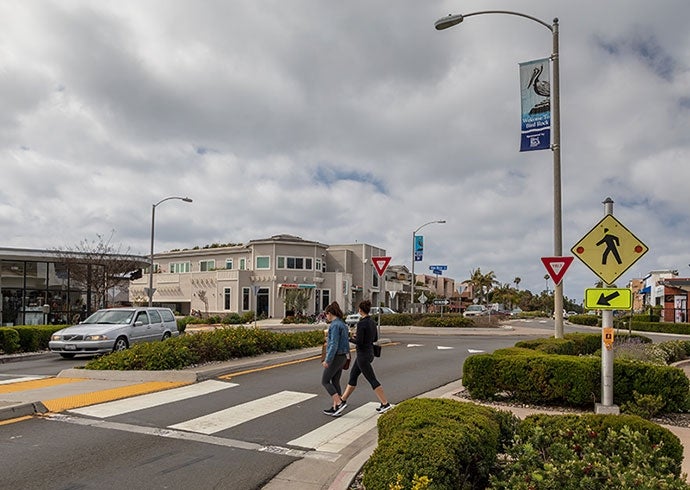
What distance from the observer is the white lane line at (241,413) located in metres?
8.16

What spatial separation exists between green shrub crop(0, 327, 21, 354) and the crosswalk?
11474 mm

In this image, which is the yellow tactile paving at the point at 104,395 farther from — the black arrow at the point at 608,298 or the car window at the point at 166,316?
the car window at the point at 166,316

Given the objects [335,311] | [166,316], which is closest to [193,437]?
[335,311]

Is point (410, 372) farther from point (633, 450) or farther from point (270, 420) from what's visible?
point (633, 450)

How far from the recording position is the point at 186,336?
47.5ft

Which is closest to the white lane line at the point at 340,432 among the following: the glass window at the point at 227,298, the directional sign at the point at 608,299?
the directional sign at the point at 608,299

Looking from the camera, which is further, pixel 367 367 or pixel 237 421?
pixel 367 367

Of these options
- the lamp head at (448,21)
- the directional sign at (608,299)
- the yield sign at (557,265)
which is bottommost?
the directional sign at (608,299)

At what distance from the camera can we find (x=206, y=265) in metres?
64.4

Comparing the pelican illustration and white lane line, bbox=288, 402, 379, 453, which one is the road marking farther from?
the pelican illustration

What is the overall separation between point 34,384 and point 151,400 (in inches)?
139

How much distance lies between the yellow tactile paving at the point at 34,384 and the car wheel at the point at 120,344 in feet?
15.9

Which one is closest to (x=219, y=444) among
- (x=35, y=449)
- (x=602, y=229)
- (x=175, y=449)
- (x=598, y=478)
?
(x=175, y=449)

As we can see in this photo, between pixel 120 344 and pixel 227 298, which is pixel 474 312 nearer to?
pixel 227 298
